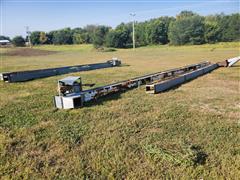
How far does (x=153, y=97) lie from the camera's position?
6375 mm

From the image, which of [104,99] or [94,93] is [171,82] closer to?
[104,99]

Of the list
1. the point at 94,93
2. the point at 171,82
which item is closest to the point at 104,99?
the point at 94,93

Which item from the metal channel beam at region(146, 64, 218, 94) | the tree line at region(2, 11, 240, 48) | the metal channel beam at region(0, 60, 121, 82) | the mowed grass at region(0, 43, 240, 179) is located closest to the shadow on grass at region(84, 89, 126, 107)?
the mowed grass at region(0, 43, 240, 179)

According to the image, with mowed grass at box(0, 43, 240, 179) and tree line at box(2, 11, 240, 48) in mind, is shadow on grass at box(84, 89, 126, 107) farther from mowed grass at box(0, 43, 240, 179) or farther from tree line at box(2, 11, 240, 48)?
tree line at box(2, 11, 240, 48)

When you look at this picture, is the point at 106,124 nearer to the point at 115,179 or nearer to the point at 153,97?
the point at 115,179

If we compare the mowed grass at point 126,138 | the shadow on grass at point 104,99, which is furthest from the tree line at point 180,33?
the mowed grass at point 126,138

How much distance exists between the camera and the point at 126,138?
3.88 m

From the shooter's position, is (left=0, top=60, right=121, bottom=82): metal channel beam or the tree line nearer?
(left=0, top=60, right=121, bottom=82): metal channel beam

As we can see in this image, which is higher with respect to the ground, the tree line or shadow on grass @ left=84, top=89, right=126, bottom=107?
the tree line

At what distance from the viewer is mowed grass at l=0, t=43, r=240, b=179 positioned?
9.85ft

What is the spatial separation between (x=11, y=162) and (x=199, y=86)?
6198 millimetres

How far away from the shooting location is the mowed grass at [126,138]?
3.00m

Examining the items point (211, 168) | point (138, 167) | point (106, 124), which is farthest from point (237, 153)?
point (106, 124)

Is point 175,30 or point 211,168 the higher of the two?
point 175,30
